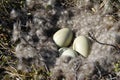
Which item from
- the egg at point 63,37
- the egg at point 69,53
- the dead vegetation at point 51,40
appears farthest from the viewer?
the egg at point 63,37

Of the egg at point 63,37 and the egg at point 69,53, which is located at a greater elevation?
the egg at point 63,37

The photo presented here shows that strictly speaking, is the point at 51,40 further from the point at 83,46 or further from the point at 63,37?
the point at 83,46

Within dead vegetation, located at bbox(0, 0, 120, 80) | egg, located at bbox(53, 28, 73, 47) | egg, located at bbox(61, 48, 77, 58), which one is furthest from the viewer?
egg, located at bbox(53, 28, 73, 47)

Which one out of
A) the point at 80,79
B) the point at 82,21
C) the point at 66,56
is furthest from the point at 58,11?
the point at 80,79

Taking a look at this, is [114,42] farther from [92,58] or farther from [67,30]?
[67,30]

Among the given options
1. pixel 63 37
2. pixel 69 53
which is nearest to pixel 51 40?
A: pixel 63 37

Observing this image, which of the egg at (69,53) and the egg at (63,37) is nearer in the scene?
the egg at (69,53)

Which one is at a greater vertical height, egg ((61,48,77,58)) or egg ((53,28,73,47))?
egg ((53,28,73,47))

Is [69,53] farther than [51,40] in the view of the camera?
No

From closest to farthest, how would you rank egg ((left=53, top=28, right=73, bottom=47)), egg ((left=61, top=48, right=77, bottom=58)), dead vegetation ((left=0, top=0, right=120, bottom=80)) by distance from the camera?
1. dead vegetation ((left=0, top=0, right=120, bottom=80))
2. egg ((left=61, top=48, right=77, bottom=58))
3. egg ((left=53, top=28, right=73, bottom=47))

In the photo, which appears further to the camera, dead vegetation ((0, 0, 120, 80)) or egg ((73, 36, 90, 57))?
egg ((73, 36, 90, 57))
